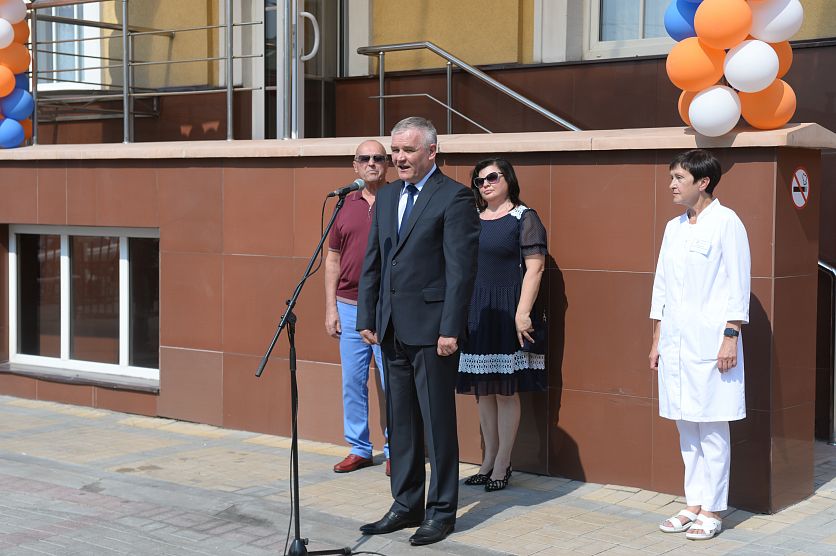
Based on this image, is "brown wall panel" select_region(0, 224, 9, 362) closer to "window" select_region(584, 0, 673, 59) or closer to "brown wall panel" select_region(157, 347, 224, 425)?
"brown wall panel" select_region(157, 347, 224, 425)

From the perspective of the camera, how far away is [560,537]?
5969 mm

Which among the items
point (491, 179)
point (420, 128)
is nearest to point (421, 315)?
point (420, 128)

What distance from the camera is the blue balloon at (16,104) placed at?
1027 cm

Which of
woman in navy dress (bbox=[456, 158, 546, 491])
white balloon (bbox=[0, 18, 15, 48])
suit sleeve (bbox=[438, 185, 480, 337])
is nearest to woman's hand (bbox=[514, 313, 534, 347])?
woman in navy dress (bbox=[456, 158, 546, 491])

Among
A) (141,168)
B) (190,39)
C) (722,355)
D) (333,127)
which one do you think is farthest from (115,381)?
(722,355)

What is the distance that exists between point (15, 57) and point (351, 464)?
507cm

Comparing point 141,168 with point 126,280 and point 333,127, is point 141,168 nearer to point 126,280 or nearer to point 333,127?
point 126,280

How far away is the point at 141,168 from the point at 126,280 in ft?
3.40

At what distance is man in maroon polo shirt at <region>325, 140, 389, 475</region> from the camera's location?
719cm

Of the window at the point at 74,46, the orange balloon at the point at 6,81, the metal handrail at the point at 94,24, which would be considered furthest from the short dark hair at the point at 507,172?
the window at the point at 74,46

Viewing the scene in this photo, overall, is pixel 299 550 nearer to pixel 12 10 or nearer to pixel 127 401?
pixel 127 401

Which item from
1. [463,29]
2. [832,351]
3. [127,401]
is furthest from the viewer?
[463,29]

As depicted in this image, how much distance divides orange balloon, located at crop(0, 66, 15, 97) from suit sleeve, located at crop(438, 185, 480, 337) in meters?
5.65

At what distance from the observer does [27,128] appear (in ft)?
35.0
